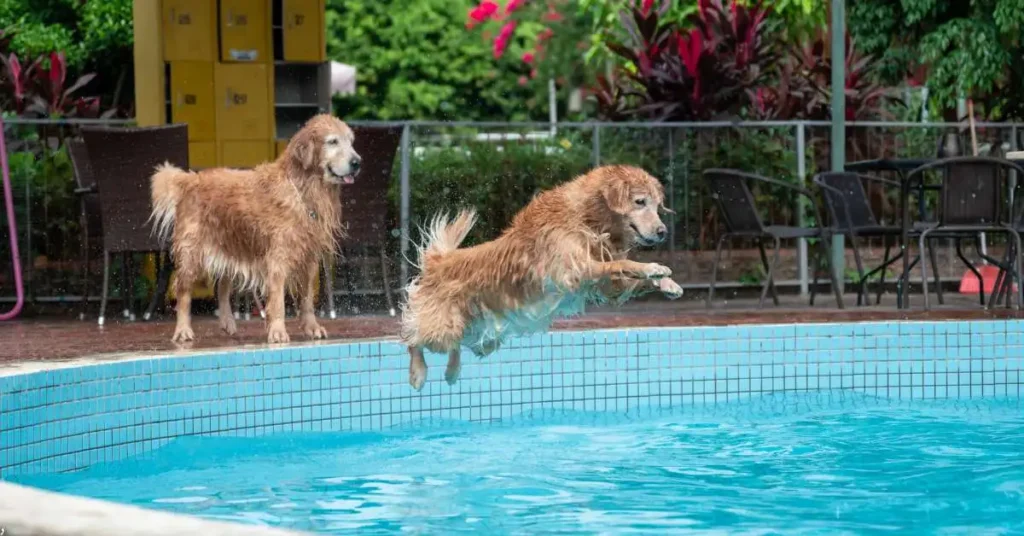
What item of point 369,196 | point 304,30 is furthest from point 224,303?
point 304,30

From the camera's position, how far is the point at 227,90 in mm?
9859

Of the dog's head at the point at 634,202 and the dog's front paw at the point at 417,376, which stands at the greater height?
the dog's head at the point at 634,202

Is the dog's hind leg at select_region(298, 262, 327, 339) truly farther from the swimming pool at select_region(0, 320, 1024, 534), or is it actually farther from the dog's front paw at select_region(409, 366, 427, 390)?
the dog's front paw at select_region(409, 366, 427, 390)

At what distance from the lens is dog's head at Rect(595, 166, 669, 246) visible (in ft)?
18.7

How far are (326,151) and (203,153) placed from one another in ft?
7.99

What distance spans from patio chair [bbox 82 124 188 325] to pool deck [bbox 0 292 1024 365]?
512 millimetres

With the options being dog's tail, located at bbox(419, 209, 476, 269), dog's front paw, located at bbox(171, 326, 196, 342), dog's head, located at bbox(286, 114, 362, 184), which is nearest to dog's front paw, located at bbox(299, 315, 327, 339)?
dog's front paw, located at bbox(171, 326, 196, 342)

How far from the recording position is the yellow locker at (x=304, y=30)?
33.3 ft

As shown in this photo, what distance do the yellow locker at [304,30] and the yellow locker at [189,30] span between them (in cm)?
55

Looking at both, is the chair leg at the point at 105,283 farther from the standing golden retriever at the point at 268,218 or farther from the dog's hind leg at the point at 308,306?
the dog's hind leg at the point at 308,306

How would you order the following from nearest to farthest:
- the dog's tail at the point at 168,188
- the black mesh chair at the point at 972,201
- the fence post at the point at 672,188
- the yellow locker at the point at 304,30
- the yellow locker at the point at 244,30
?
the dog's tail at the point at 168,188, the black mesh chair at the point at 972,201, the yellow locker at the point at 244,30, the yellow locker at the point at 304,30, the fence post at the point at 672,188

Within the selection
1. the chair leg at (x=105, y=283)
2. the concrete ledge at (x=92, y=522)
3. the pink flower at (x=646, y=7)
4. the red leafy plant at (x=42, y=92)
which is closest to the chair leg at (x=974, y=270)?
the pink flower at (x=646, y=7)

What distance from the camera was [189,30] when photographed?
32.2 ft

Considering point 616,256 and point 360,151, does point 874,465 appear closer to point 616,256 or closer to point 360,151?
point 616,256
